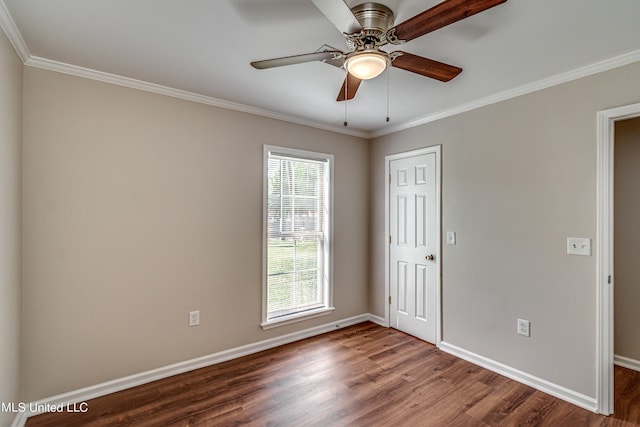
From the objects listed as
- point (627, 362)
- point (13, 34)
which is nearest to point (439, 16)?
point (13, 34)

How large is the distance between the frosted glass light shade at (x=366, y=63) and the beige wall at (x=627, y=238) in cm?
282

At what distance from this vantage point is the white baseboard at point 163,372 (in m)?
2.08

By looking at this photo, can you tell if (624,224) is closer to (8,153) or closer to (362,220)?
(362,220)

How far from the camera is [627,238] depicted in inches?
111

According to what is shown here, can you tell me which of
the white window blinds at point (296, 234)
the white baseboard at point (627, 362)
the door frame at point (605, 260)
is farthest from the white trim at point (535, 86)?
the white baseboard at point (627, 362)

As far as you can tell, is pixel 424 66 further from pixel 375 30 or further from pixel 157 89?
pixel 157 89

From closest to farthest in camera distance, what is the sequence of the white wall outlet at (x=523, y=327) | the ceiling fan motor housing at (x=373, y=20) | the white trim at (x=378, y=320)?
the ceiling fan motor housing at (x=373, y=20)
the white wall outlet at (x=523, y=327)
the white trim at (x=378, y=320)

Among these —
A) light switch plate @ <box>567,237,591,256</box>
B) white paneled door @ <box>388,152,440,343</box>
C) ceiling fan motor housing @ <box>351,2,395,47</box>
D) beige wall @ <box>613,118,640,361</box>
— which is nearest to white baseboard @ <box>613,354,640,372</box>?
beige wall @ <box>613,118,640,361</box>

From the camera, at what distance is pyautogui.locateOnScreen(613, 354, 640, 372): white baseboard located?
2.69m

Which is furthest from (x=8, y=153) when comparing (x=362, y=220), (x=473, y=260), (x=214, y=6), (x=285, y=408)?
(x=473, y=260)

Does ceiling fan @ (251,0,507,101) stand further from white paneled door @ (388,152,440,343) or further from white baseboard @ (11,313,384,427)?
white baseboard @ (11,313,384,427)

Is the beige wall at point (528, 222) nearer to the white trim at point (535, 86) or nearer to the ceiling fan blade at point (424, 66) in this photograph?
the white trim at point (535, 86)

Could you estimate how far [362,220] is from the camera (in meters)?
3.89

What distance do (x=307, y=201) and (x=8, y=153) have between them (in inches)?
93.5
